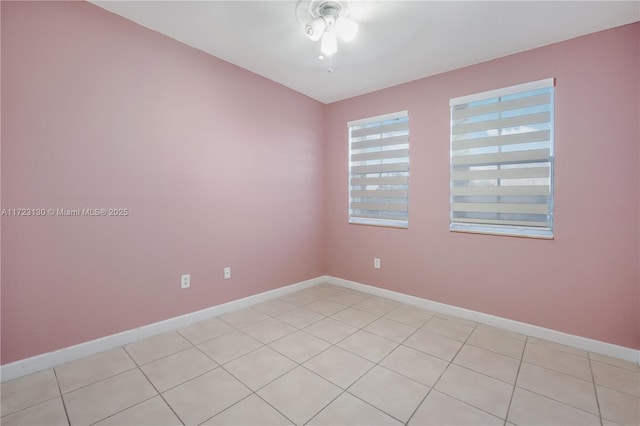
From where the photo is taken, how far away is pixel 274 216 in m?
3.42

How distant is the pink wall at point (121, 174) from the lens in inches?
72.5

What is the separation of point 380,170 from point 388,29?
1.58 metres

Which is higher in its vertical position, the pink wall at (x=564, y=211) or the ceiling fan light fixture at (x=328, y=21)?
the ceiling fan light fixture at (x=328, y=21)

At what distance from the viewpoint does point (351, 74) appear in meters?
3.06

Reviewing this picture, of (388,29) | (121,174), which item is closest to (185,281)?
(121,174)

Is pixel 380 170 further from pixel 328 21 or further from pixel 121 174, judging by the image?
pixel 121 174

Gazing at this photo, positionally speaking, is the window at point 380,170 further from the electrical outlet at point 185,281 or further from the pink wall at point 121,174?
the electrical outlet at point 185,281

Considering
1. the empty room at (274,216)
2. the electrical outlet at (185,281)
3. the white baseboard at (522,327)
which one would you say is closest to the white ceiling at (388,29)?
the empty room at (274,216)

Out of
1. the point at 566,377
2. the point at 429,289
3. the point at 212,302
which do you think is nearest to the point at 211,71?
the point at 212,302

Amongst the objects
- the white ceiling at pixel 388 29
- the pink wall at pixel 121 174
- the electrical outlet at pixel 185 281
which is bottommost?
the electrical outlet at pixel 185 281

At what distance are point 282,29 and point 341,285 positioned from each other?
9.97ft

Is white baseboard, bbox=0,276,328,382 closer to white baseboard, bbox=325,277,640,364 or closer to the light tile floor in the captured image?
the light tile floor

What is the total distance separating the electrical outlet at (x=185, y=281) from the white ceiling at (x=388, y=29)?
2119 millimetres

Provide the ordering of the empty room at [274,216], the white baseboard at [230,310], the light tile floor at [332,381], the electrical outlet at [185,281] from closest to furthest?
the light tile floor at [332,381] < the empty room at [274,216] < the white baseboard at [230,310] < the electrical outlet at [185,281]
